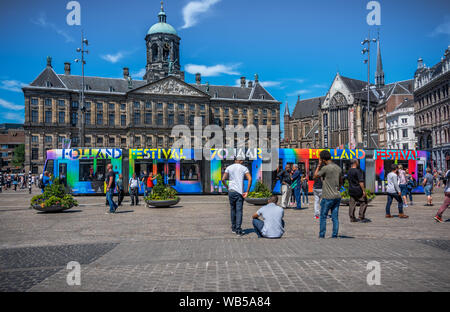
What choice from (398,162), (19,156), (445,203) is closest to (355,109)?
(398,162)

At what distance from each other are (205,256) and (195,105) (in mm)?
77983

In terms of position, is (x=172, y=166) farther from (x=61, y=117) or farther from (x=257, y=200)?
(x=61, y=117)

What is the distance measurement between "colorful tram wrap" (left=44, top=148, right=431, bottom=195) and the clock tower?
189 ft

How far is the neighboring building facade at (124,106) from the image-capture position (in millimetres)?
75500

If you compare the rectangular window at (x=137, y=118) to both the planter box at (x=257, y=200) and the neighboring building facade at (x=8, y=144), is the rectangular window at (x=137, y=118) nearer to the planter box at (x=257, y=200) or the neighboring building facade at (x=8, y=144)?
the neighboring building facade at (x=8, y=144)

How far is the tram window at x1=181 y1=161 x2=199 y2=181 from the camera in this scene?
2558 cm

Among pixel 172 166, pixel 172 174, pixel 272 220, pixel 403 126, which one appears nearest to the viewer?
pixel 272 220

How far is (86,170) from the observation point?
24875 millimetres

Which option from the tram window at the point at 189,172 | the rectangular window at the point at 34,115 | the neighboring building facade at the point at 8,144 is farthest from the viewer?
the neighboring building facade at the point at 8,144

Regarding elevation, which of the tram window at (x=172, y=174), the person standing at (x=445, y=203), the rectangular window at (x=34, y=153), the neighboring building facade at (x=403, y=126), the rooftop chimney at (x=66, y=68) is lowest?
the person standing at (x=445, y=203)

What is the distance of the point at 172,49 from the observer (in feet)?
268

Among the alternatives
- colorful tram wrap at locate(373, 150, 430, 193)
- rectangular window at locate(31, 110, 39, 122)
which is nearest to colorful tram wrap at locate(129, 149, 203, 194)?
colorful tram wrap at locate(373, 150, 430, 193)

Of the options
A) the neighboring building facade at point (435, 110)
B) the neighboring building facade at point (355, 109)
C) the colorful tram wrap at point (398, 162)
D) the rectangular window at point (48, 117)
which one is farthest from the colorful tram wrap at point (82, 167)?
the neighboring building facade at point (355, 109)

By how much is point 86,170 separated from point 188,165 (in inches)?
255
